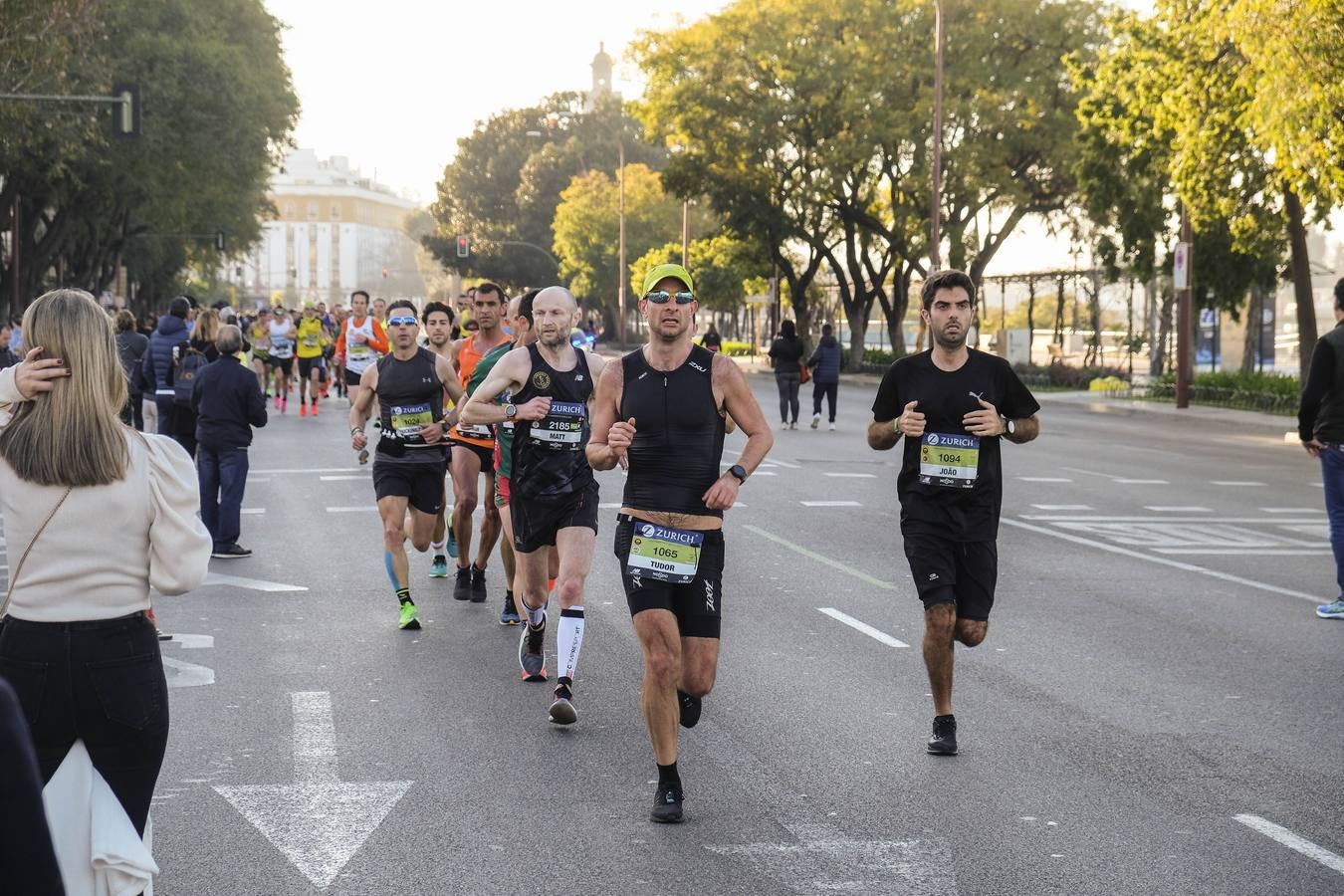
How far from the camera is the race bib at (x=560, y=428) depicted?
8.09 metres

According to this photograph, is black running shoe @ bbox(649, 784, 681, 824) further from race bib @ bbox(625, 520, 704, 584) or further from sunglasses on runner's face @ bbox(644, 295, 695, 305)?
sunglasses on runner's face @ bbox(644, 295, 695, 305)

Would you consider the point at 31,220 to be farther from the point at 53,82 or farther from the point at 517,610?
the point at 517,610

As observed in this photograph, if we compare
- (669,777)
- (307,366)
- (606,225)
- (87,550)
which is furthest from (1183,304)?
(606,225)

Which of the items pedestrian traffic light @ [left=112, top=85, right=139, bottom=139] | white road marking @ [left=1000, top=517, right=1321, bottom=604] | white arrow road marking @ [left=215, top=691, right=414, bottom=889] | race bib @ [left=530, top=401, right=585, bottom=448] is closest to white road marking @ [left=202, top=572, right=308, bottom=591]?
race bib @ [left=530, top=401, right=585, bottom=448]

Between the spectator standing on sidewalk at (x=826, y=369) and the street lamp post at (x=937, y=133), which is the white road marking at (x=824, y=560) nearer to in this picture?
the spectator standing on sidewalk at (x=826, y=369)

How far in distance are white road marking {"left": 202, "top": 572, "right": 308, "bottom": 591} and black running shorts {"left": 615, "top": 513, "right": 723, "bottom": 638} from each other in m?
5.60

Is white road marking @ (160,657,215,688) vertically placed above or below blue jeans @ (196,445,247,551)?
below

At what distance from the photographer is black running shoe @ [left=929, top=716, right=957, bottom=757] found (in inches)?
274

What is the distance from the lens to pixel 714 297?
74750 mm

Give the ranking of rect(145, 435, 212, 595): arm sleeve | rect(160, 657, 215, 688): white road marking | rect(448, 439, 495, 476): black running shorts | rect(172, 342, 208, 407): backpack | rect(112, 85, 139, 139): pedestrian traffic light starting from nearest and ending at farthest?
rect(145, 435, 212, 595): arm sleeve
rect(160, 657, 215, 688): white road marking
rect(448, 439, 495, 476): black running shorts
rect(172, 342, 208, 407): backpack
rect(112, 85, 139, 139): pedestrian traffic light

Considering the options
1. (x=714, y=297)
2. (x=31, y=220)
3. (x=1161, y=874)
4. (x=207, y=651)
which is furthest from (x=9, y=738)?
(x=714, y=297)

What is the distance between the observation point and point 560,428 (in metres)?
8.09

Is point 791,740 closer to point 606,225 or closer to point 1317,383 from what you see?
point 1317,383

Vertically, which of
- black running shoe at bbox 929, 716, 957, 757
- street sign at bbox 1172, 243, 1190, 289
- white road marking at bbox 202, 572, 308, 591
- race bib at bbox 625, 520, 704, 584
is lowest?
white road marking at bbox 202, 572, 308, 591
